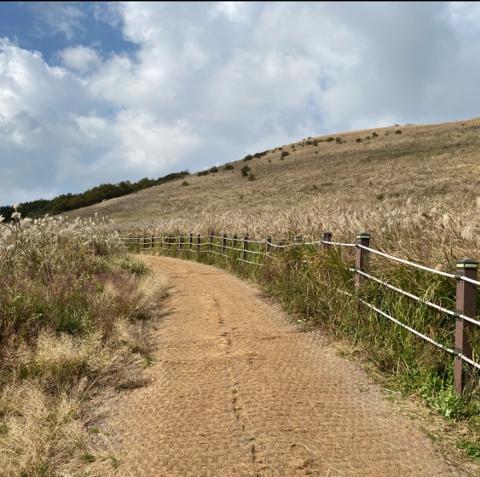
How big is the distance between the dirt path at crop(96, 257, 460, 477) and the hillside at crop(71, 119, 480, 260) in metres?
2.85

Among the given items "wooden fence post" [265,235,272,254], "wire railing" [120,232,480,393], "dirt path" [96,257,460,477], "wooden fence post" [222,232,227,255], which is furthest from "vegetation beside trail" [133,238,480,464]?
"wooden fence post" [222,232,227,255]

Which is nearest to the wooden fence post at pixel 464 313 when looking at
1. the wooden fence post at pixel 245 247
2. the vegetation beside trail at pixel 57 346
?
the vegetation beside trail at pixel 57 346

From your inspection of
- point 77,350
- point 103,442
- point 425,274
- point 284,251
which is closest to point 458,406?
point 425,274

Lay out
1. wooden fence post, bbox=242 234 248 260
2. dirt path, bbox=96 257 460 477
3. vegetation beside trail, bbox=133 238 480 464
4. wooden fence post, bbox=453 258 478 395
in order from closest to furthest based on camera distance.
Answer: dirt path, bbox=96 257 460 477
vegetation beside trail, bbox=133 238 480 464
wooden fence post, bbox=453 258 478 395
wooden fence post, bbox=242 234 248 260

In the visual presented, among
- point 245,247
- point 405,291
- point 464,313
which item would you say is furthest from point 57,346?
point 245,247

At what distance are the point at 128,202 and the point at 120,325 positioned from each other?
4259 centimetres

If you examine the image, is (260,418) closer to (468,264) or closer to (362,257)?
(468,264)

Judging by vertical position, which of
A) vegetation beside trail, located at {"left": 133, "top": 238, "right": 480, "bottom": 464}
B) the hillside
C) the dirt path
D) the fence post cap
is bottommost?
the dirt path

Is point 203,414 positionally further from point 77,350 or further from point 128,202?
point 128,202

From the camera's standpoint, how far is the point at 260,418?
176 inches

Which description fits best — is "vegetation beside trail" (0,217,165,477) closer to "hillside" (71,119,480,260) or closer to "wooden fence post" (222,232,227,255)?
Result: "hillside" (71,119,480,260)

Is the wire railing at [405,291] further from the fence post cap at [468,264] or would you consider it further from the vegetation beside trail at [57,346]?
the vegetation beside trail at [57,346]

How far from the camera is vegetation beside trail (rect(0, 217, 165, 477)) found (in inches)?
161

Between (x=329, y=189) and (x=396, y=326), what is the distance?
93.2ft
